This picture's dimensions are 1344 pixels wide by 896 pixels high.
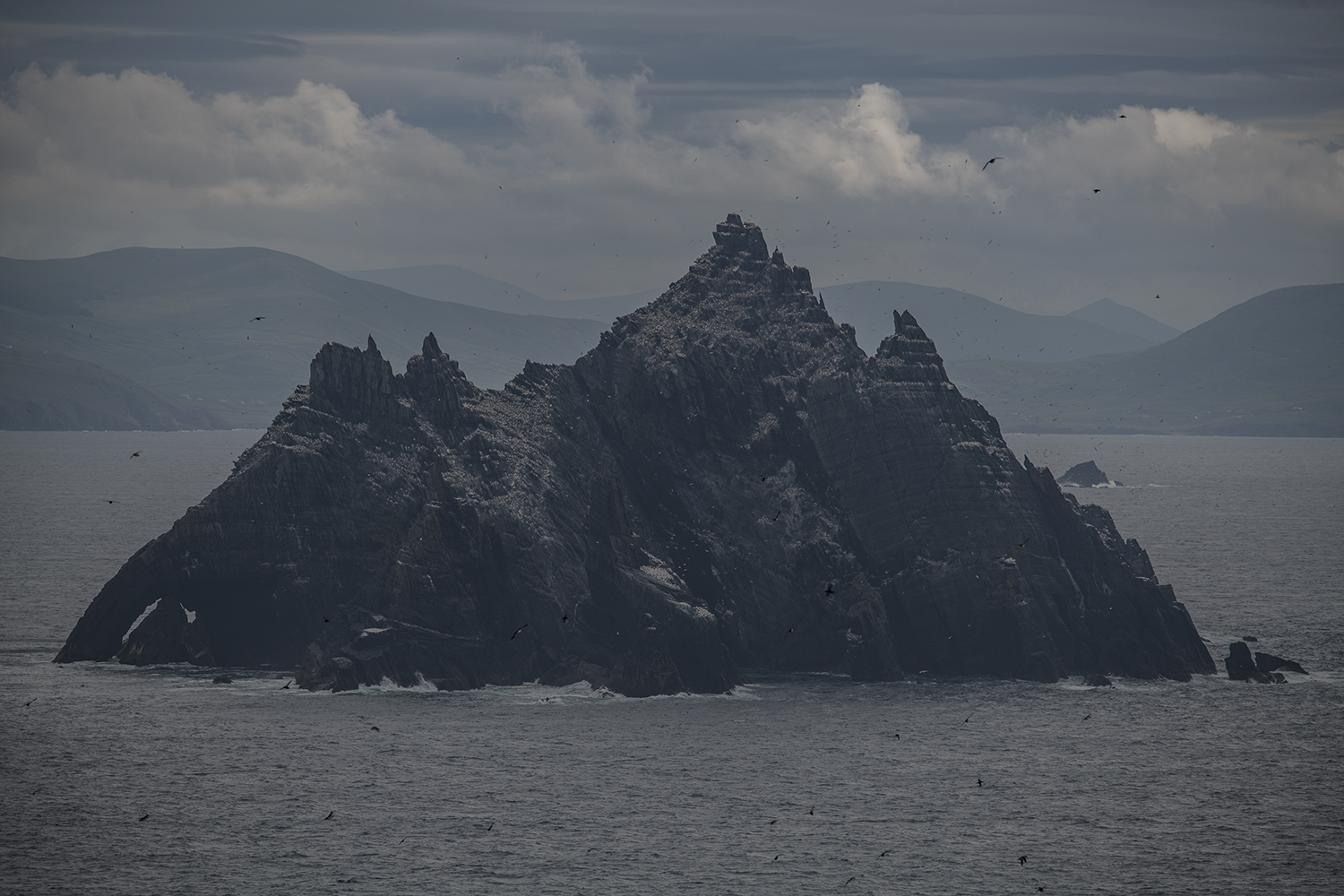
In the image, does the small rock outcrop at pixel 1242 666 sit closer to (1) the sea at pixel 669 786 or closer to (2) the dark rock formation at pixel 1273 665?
(2) the dark rock formation at pixel 1273 665

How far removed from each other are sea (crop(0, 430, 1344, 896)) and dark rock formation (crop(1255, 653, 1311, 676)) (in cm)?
221

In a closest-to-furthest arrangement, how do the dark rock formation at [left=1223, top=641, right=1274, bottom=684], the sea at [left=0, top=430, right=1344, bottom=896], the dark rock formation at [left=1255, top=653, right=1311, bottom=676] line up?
the sea at [left=0, top=430, right=1344, bottom=896] → the dark rock formation at [left=1223, top=641, right=1274, bottom=684] → the dark rock formation at [left=1255, top=653, right=1311, bottom=676]

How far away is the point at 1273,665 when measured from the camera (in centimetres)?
11688

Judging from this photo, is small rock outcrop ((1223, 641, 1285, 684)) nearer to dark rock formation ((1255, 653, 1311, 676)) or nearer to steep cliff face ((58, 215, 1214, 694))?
dark rock formation ((1255, 653, 1311, 676))

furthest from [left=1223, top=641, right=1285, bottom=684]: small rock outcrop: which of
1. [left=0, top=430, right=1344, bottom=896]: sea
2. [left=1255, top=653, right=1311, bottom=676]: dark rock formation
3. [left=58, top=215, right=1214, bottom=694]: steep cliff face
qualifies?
[left=58, top=215, right=1214, bottom=694]: steep cliff face

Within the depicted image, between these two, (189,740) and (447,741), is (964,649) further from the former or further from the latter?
(189,740)

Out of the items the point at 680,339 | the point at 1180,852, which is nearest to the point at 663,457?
the point at 680,339

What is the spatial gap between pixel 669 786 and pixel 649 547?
4015cm

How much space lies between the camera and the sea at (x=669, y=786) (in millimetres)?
71188

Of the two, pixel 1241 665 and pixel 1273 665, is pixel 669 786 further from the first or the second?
pixel 1273 665

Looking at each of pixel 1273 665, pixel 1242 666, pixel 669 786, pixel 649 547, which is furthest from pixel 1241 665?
pixel 669 786

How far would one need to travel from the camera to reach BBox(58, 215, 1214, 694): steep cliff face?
116 meters

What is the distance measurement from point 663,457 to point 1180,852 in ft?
231

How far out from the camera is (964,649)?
119m
